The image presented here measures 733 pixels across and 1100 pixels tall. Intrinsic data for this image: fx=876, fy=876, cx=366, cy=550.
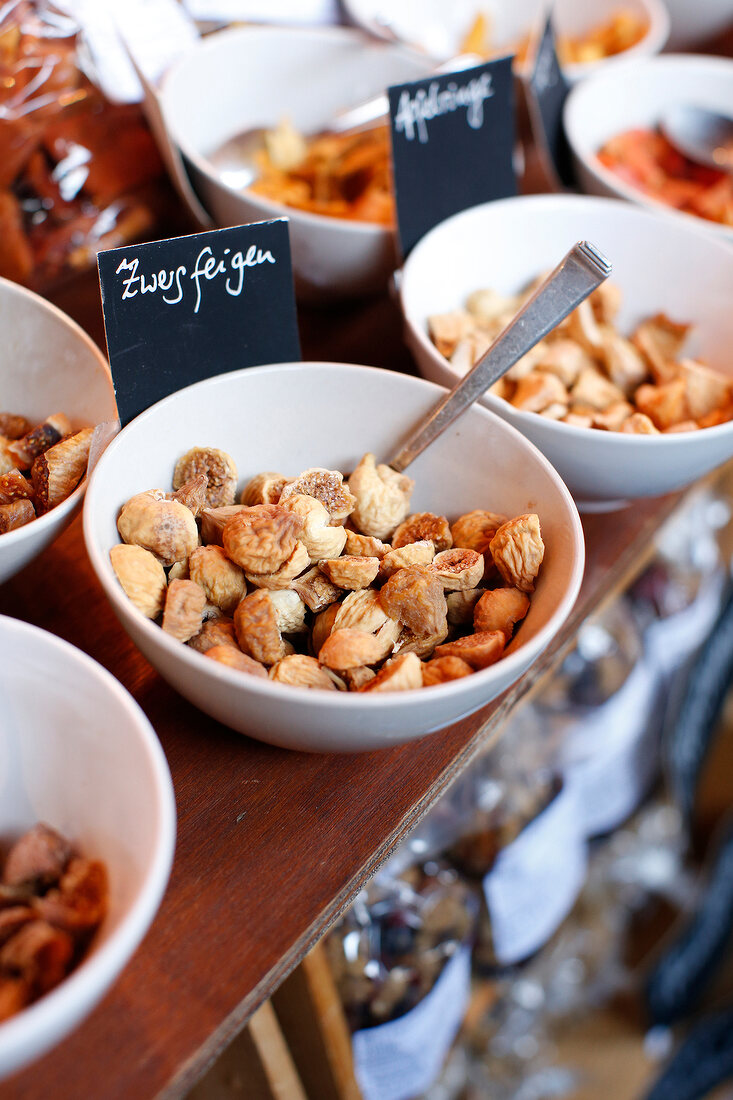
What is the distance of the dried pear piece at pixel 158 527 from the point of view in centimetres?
51

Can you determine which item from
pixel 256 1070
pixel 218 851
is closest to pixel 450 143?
pixel 218 851

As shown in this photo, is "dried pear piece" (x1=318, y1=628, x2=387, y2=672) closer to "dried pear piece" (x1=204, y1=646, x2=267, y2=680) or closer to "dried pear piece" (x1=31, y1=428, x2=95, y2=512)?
"dried pear piece" (x1=204, y1=646, x2=267, y2=680)

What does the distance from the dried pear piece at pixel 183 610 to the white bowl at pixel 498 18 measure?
90cm

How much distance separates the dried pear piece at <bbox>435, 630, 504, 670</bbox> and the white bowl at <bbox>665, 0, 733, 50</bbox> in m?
1.14

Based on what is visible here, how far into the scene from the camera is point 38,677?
427 millimetres

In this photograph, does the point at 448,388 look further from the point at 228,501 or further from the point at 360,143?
the point at 360,143

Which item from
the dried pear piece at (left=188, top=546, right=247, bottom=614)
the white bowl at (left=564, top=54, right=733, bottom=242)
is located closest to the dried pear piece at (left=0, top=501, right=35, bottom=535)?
the dried pear piece at (left=188, top=546, right=247, bottom=614)

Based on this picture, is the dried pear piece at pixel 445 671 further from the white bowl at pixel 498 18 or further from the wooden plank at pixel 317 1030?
the white bowl at pixel 498 18

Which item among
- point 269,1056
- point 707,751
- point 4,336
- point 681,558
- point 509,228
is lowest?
point 707,751

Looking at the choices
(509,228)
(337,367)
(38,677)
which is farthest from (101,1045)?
(509,228)

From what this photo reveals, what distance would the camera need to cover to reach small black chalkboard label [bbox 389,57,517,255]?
72cm

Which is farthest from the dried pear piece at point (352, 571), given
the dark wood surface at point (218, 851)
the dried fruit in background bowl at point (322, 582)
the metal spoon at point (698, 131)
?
the metal spoon at point (698, 131)

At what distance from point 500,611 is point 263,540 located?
5.7 inches

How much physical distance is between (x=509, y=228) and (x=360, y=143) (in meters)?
0.24
